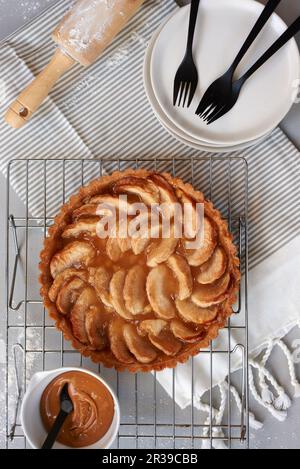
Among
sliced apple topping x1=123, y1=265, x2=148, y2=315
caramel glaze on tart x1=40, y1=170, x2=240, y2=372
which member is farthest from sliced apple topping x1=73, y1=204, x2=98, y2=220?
sliced apple topping x1=123, y1=265, x2=148, y2=315

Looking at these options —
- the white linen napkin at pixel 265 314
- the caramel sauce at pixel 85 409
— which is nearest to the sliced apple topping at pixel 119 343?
the caramel sauce at pixel 85 409

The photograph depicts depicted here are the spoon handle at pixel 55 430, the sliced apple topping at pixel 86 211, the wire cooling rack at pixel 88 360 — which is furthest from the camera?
the wire cooling rack at pixel 88 360

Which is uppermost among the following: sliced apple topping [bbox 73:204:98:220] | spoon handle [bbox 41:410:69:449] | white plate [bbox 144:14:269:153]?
white plate [bbox 144:14:269:153]

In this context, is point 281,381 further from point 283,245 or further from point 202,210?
point 202,210

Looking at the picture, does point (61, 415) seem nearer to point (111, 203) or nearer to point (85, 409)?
point (85, 409)

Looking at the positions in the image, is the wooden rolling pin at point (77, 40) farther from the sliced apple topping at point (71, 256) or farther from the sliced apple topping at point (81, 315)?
the sliced apple topping at point (81, 315)

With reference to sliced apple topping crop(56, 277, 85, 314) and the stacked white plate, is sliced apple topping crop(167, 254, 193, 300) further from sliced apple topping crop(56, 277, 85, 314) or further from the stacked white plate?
the stacked white plate

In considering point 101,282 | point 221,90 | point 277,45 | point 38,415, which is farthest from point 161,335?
point 277,45
